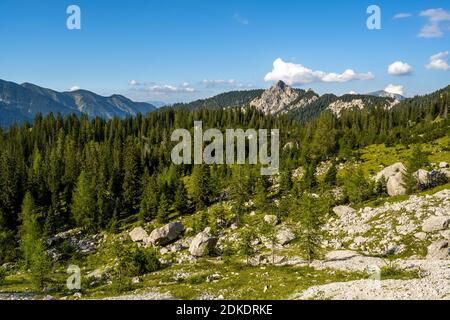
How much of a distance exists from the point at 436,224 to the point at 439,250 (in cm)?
883

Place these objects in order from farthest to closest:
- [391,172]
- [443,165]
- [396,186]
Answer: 1. [443,165]
2. [391,172]
3. [396,186]

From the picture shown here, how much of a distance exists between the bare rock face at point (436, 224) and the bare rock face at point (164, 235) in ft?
137

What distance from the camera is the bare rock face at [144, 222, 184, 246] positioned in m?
68.2

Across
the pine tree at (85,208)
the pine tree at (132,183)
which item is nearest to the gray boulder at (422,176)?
the pine tree at (132,183)

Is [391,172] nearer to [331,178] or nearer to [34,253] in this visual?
[331,178]

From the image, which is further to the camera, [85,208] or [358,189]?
[85,208]

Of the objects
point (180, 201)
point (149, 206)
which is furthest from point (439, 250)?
point (149, 206)

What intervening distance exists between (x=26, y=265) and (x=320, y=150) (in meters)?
91.4

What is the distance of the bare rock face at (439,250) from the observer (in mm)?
41109

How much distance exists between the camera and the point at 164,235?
226 feet

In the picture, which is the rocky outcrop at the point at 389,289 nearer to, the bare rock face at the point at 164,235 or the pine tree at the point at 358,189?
the pine tree at the point at 358,189

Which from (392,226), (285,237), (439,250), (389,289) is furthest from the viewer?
(285,237)
